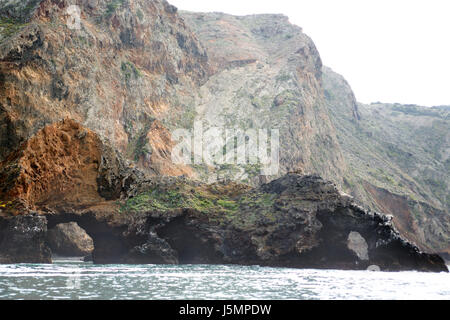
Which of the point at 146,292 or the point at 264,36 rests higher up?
the point at 264,36

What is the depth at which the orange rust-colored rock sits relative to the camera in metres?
56.0

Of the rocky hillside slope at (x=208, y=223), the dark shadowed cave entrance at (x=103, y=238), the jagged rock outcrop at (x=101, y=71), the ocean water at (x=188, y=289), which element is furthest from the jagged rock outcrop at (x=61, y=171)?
the ocean water at (x=188, y=289)

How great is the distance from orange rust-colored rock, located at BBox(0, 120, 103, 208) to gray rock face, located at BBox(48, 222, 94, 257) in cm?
3189

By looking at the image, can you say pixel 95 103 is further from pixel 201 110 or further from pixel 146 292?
pixel 146 292

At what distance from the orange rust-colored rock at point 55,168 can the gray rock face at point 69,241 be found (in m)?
31.9

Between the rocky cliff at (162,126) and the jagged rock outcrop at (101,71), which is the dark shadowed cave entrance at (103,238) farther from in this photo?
the jagged rock outcrop at (101,71)

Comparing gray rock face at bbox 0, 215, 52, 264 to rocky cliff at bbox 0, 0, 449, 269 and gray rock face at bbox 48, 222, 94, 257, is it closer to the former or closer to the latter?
rocky cliff at bbox 0, 0, 449, 269

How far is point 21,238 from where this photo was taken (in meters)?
56.4

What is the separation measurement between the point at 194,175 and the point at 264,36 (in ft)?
285

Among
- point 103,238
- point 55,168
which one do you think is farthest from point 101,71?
point 103,238

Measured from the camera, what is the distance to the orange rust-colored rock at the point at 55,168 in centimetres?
5601
